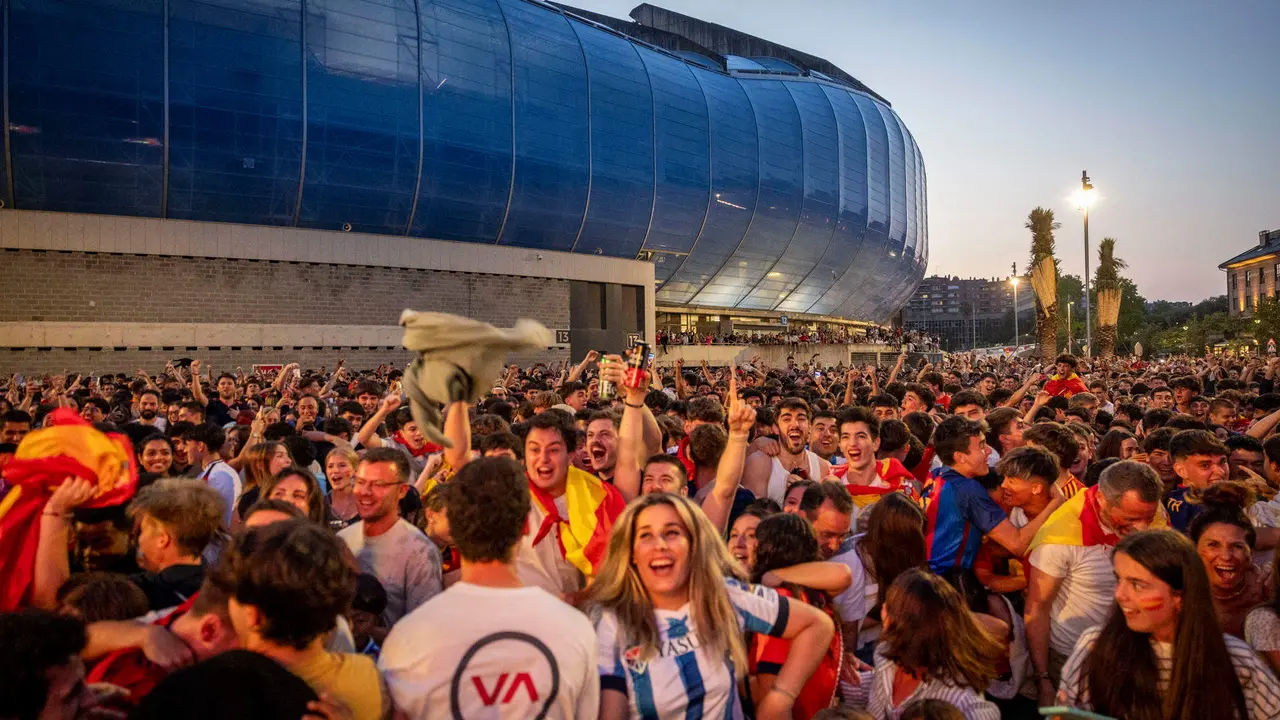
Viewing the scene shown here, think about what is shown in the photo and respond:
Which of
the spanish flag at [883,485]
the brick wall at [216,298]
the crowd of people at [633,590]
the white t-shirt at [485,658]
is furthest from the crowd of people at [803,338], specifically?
the white t-shirt at [485,658]

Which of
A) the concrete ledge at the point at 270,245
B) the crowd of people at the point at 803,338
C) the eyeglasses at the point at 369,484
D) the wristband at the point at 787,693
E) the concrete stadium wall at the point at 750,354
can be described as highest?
the concrete ledge at the point at 270,245

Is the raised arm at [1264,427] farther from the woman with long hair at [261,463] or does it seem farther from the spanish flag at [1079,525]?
the woman with long hair at [261,463]

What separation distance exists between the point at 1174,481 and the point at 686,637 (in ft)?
15.8

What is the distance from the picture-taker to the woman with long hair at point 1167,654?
8.63 ft

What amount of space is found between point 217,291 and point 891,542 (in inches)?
1116

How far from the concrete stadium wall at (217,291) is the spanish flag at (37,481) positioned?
26282 mm

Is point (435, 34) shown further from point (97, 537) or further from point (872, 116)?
point (872, 116)

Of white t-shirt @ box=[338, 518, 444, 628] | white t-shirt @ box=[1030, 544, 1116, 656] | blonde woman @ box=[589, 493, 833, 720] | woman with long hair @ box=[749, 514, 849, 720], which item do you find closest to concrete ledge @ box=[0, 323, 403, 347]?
white t-shirt @ box=[338, 518, 444, 628]

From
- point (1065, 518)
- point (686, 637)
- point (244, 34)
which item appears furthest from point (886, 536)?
point (244, 34)

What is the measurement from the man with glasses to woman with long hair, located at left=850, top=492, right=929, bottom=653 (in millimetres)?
2053

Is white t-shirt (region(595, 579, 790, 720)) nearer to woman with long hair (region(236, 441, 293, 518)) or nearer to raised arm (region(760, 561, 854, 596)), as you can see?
raised arm (region(760, 561, 854, 596))

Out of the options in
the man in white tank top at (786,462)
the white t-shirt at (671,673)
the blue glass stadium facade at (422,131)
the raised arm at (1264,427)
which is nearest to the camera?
the white t-shirt at (671,673)

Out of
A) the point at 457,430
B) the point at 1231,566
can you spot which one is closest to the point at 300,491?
the point at 457,430

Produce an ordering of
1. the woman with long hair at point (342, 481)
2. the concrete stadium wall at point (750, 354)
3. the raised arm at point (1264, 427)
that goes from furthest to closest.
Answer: the concrete stadium wall at point (750, 354), the raised arm at point (1264, 427), the woman with long hair at point (342, 481)
